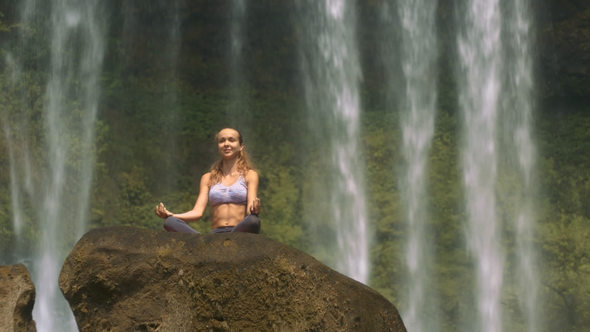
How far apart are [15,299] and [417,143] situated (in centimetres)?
1117

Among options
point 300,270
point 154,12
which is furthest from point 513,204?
point 300,270

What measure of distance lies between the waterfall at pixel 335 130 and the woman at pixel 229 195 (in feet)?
30.4

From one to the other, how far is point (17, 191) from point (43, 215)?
681 millimetres

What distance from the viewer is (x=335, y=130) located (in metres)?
14.8

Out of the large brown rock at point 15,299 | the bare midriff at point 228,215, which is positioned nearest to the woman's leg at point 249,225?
the bare midriff at point 228,215

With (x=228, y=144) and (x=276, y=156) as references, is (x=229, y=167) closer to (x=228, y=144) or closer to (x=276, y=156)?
(x=228, y=144)

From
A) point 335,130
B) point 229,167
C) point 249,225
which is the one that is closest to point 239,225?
point 249,225

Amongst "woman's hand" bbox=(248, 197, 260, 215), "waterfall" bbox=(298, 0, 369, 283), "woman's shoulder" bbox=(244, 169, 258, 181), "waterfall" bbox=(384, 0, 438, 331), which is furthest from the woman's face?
"waterfall" bbox=(298, 0, 369, 283)

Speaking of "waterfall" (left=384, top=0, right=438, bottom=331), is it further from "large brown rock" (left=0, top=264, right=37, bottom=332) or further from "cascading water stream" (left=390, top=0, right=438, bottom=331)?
"large brown rock" (left=0, top=264, right=37, bottom=332)

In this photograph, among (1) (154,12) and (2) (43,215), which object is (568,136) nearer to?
(1) (154,12)

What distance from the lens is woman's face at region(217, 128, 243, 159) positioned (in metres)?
4.56

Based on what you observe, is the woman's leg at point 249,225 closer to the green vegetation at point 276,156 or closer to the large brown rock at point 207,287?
the large brown rock at point 207,287

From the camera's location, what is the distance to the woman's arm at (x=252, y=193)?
13.5 ft

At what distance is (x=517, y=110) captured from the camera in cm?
1426
